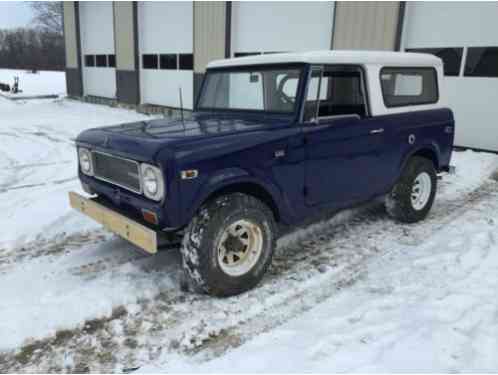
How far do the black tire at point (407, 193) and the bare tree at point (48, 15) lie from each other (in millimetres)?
49963

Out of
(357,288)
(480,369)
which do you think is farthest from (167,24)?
(480,369)

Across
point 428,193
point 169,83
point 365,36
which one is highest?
point 365,36

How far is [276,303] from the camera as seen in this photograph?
344 cm

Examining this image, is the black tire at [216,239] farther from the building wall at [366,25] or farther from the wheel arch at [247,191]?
the building wall at [366,25]

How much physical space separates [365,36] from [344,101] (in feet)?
22.0

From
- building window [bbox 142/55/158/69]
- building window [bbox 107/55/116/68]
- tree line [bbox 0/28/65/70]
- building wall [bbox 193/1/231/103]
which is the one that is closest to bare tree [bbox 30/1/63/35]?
tree line [bbox 0/28/65/70]

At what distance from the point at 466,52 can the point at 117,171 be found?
823 cm

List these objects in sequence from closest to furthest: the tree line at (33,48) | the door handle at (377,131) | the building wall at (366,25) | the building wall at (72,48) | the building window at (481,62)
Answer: the door handle at (377,131), the building window at (481,62), the building wall at (366,25), the building wall at (72,48), the tree line at (33,48)

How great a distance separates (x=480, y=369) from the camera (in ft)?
8.70

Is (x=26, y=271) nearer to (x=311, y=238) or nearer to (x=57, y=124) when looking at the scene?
(x=311, y=238)

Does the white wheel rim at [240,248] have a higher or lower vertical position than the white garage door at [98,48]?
lower

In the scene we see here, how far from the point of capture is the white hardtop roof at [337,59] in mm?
3855

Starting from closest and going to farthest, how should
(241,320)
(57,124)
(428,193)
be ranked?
(241,320) < (428,193) < (57,124)

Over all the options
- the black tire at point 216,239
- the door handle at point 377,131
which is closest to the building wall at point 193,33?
the door handle at point 377,131
